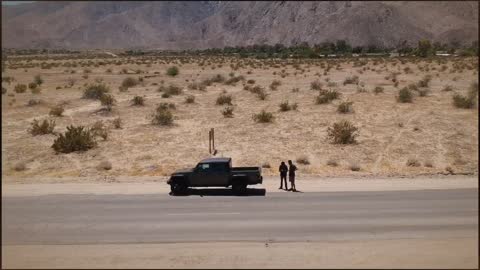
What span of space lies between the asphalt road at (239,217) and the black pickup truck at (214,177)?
0.43 m

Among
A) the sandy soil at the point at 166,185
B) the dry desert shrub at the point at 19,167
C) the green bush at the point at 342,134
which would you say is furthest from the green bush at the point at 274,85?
the sandy soil at the point at 166,185

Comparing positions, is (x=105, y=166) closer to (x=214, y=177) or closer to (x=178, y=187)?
(x=178, y=187)

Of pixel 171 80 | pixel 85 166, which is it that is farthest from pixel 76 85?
pixel 85 166

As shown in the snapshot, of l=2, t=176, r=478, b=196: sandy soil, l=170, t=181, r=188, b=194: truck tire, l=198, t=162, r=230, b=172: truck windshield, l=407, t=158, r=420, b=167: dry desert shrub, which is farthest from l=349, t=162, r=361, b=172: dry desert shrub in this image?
l=170, t=181, r=188, b=194: truck tire

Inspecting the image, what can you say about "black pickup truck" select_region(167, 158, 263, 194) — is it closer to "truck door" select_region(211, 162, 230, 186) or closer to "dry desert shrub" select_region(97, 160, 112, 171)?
"truck door" select_region(211, 162, 230, 186)

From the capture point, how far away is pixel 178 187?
2042cm

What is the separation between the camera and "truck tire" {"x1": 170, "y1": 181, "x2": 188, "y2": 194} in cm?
2038

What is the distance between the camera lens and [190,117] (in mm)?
39188

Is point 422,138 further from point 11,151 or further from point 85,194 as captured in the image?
point 11,151

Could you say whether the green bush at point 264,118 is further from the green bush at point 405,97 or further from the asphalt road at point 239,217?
the asphalt road at point 239,217

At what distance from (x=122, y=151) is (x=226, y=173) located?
10944 mm

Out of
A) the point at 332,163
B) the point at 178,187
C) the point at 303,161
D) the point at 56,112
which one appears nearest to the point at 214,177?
the point at 178,187

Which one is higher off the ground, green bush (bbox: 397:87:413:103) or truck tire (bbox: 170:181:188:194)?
green bush (bbox: 397:87:413:103)

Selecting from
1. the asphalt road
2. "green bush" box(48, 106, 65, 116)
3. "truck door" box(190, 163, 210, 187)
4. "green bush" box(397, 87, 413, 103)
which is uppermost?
"green bush" box(397, 87, 413, 103)
